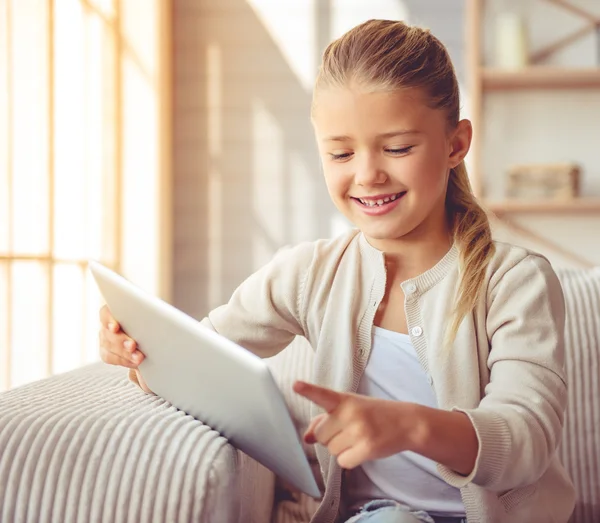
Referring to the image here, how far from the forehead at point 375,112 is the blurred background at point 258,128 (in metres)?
2.08

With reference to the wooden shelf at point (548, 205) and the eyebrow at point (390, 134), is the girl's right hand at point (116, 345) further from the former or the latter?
the wooden shelf at point (548, 205)

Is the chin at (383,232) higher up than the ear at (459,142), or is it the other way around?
the ear at (459,142)

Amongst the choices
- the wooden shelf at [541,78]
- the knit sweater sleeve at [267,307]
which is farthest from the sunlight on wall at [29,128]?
the wooden shelf at [541,78]

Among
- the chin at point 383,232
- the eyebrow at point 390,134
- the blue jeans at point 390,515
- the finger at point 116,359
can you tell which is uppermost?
the eyebrow at point 390,134

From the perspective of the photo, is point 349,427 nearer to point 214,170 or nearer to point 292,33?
point 214,170

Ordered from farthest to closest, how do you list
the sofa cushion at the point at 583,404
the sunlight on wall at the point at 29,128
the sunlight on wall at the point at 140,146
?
the sunlight on wall at the point at 140,146 → the sunlight on wall at the point at 29,128 → the sofa cushion at the point at 583,404

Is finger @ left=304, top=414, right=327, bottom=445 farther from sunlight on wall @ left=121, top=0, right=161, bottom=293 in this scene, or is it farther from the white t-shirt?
sunlight on wall @ left=121, top=0, right=161, bottom=293

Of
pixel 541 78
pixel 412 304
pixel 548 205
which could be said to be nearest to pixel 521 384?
pixel 412 304

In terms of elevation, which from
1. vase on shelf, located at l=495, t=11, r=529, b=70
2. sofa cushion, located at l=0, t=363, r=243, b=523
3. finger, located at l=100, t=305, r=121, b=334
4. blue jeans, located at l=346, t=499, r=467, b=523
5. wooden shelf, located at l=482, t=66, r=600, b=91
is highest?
vase on shelf, located at l=495, t=11, r=529, b=70

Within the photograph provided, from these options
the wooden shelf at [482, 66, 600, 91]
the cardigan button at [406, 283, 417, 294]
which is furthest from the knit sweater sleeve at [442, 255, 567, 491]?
the wooden shelf at [482, 66, 600, 91]

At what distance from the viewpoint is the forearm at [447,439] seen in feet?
2.75

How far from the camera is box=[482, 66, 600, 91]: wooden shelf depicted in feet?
11.3

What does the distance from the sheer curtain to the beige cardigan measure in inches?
47.5

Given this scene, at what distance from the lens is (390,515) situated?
3.39 feet
